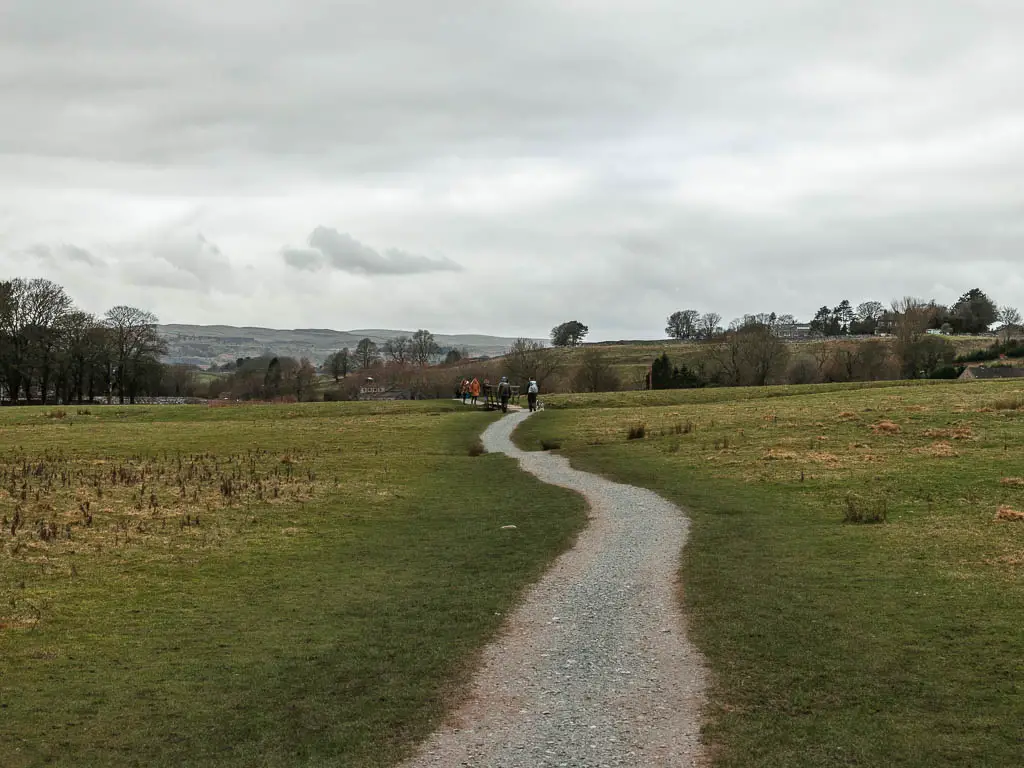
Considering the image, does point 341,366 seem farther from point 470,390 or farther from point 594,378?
point 470,390

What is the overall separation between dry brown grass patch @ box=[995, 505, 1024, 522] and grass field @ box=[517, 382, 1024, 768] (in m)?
0.03

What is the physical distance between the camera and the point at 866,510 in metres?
19.3

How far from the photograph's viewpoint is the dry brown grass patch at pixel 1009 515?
17406mm

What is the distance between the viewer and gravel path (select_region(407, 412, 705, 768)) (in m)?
7.65

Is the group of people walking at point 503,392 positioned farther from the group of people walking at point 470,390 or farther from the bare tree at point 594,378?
the bare tree at point 594,378

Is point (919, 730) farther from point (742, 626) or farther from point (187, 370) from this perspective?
point (187, 370)

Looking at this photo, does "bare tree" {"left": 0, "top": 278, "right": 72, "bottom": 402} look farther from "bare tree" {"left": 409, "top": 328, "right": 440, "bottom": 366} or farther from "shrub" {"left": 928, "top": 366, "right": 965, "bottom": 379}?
"shrub" {"left": 928, "top": 366, "right": 965, "bottom": 379}

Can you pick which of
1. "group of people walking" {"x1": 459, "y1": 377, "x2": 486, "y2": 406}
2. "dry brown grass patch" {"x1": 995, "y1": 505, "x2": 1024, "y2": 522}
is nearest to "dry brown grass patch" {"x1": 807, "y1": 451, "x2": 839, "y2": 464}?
"dry brown grass patch" {"x1": 995, "y1": 505, "x2": 1024, "y2": 522}

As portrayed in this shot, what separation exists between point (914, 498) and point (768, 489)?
407 centimetres

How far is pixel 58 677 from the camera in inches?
381

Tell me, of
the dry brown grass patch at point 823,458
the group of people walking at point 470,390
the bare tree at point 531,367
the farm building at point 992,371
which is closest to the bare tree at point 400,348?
the bare tree at point 531,367

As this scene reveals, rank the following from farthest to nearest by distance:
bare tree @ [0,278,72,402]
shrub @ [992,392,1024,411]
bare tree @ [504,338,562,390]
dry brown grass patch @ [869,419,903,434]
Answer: bare tree @ [504,338,562,390] → bare tree @ [0,278,72,402] → shrub @ [992,392,1024,411] → dry brown grass patch @ [869,419,903,434]

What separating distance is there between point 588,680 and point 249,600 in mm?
6338

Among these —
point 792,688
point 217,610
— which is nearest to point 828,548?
point 792,688
